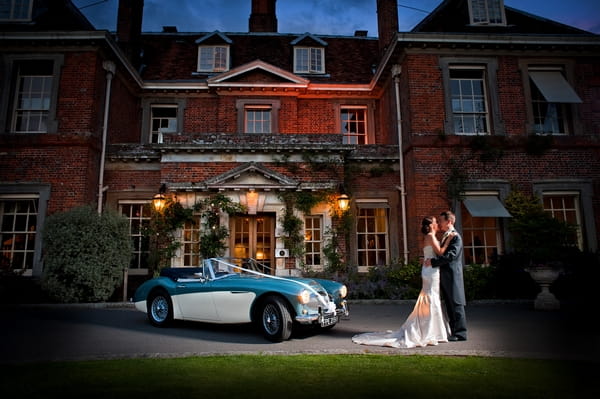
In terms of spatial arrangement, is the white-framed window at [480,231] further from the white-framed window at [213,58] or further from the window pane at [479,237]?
the white-framed window at [213,58]

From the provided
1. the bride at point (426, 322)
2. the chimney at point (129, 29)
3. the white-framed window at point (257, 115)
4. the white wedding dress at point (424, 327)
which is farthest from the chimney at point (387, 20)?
the white wedding dress at point (424, 327)

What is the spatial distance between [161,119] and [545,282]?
14.2 m

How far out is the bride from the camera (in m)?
5.68

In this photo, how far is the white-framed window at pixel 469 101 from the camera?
13.4 metres

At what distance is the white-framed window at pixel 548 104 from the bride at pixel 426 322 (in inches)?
386

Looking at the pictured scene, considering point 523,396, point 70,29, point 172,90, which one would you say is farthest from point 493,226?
Answer: point 70,29

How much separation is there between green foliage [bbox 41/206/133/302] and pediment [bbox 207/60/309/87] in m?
7.06

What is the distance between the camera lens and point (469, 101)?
13641 millimetres

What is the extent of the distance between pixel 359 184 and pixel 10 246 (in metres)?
11.4

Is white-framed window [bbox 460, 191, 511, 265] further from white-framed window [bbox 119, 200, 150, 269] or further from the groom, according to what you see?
white-framed window [bbox 119, 200, 150, 269]

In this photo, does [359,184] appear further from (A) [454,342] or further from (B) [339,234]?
(A) [454,342]

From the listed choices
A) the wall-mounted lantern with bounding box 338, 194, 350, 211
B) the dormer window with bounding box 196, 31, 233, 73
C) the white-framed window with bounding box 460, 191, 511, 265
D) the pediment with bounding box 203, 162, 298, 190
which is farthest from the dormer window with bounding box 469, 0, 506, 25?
the dormer window with bounding box 196, 31, 233, 73

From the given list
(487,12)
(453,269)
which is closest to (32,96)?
(453,269)

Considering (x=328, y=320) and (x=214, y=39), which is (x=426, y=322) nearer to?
(x=328, y=320)
